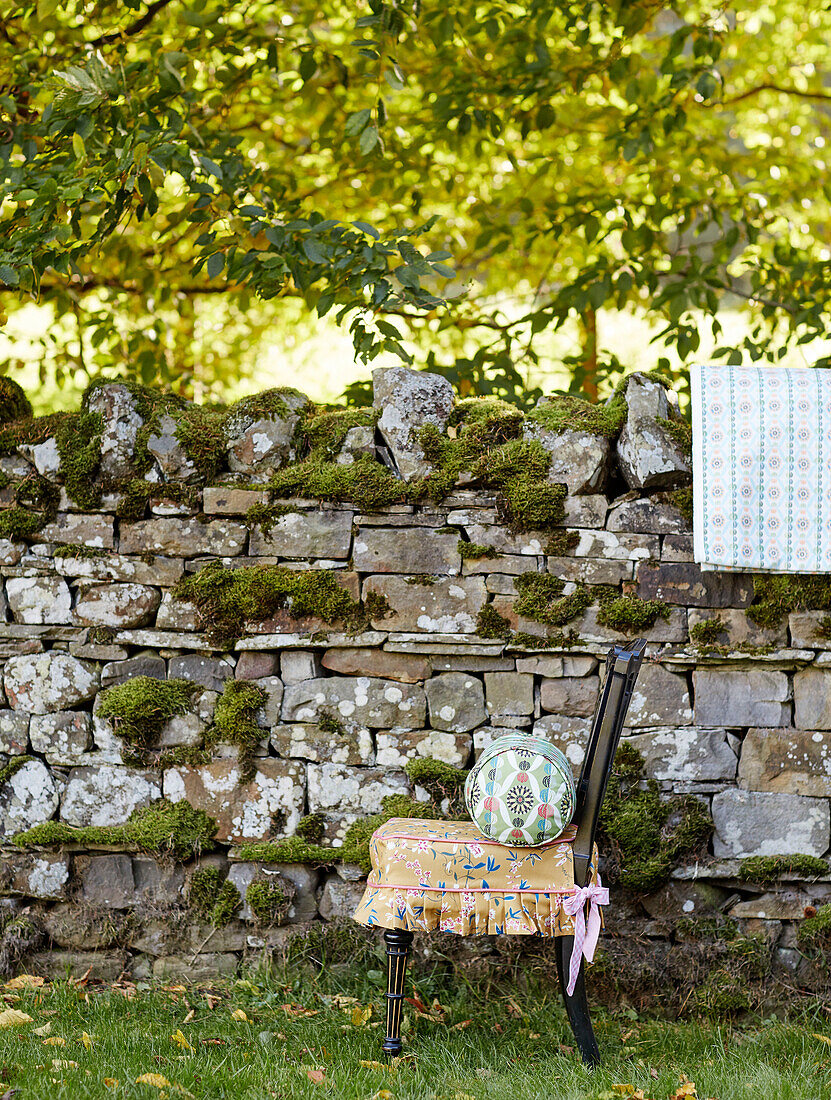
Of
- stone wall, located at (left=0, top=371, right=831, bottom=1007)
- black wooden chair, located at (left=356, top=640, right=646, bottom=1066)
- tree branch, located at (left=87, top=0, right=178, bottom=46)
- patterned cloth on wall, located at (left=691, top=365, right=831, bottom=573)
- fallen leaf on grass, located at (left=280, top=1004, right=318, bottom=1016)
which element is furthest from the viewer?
tree branch, located at (left=87, top=0, right=178, bottom=46)

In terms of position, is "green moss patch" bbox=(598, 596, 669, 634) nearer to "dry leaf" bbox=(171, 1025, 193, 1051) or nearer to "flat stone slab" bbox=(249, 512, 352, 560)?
"flat stone slab" bbox=(249, 512, 352, 560)

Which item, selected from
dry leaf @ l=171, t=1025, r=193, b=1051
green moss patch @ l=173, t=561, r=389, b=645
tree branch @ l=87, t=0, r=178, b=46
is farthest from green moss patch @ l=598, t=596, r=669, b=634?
tree branch @ l=87, t=0, r=178, b=46

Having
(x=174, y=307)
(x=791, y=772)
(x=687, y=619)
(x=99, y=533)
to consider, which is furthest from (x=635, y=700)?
(x=174, y=307)

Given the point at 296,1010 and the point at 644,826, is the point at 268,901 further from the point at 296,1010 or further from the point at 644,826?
the point at 644,826

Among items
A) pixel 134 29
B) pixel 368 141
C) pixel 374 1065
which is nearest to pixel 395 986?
pixel 374 1065

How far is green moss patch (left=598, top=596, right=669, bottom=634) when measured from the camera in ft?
10.5

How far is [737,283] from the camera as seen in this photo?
26.0ft

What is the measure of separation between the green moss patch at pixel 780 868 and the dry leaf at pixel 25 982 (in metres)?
2.52

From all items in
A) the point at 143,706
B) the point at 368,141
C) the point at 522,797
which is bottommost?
the point at 522,797

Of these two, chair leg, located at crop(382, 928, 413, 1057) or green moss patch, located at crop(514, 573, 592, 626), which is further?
green moss patch, located at crop(514, 573, 592, 626)

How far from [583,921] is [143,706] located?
5.61 ft

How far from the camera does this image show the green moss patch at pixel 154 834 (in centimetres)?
326

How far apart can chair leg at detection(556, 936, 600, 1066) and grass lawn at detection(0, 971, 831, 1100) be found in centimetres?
6

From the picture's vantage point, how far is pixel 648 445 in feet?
10.5
